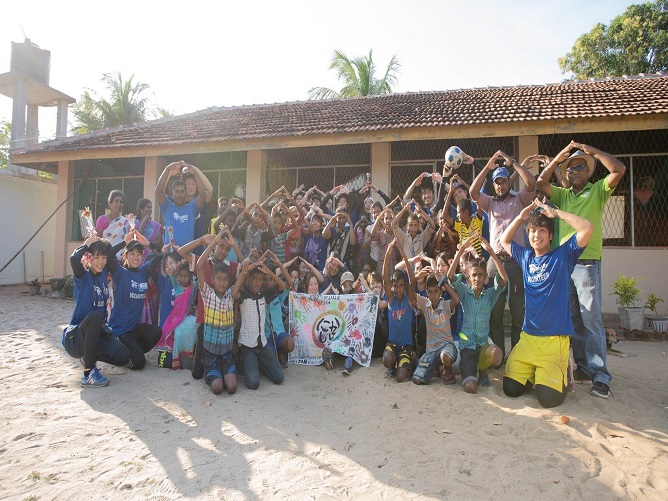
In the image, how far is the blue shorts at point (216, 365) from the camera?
416 cm

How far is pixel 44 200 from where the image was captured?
13.0 meters

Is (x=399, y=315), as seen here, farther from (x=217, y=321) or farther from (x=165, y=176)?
(x=165, y=176)

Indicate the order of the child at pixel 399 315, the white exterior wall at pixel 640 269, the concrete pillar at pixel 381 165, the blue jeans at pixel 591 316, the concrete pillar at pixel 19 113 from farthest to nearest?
the concrete pillar at pixel 19 113, the concrete pillar at pixel 381 165, the white exterior wall at pixel 640 269, the child at pixel 399 315, the blue jeans at pixel 591 316

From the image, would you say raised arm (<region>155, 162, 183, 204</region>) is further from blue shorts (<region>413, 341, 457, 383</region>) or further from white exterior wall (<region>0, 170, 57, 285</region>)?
white exterior wall (<region>0, 170, 57, 285</region>)

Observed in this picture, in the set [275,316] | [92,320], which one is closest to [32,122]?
[92,320]

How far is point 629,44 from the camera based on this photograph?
16.2m

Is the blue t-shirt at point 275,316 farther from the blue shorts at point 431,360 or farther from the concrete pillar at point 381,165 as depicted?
the concrete pillar at point 381,165

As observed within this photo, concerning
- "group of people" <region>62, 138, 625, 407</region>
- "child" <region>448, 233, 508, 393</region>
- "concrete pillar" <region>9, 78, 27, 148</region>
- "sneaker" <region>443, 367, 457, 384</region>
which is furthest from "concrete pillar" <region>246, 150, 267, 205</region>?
"concrete pillar" <region>9, 78, 27, 148</region>

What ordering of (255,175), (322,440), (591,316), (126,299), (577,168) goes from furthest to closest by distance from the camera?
(255,175) < (126,299) < (577,168) < (591,316) < (322,440)

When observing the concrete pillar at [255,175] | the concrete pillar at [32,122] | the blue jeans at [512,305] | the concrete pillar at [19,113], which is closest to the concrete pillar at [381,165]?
the concrete pillar at [255,175]

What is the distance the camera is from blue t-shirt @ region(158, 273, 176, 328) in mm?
5070

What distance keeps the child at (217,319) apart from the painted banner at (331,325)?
95 cm

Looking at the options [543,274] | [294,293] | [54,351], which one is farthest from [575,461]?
[54,351]

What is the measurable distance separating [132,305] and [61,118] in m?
15.2
